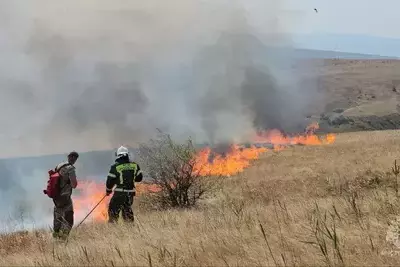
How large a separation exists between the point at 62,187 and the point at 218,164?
2449 cm

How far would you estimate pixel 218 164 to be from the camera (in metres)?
34.1

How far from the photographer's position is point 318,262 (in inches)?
170

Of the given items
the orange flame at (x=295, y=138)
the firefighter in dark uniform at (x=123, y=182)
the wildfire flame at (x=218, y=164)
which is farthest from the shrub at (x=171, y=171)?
the orange flame at (x=295, y=138)

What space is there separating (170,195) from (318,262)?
1377 centimetres

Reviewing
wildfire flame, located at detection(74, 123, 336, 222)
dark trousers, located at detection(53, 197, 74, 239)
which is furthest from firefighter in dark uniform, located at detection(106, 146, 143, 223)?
wildfire flame, located at detection(74, 123, 336, 222)

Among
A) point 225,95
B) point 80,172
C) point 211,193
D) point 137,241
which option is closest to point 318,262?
point 137,241

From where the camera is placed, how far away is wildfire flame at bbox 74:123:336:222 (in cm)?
2089

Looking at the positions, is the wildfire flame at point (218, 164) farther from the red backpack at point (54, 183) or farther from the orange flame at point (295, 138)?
the red backpack at point (54, 183)

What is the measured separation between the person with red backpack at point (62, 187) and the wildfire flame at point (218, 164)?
4507 mm

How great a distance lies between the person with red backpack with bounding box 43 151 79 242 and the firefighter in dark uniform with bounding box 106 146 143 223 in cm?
93

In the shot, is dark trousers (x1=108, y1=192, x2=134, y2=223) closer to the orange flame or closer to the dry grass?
the dry grass

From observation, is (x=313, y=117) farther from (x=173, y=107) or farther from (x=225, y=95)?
(x=173, y=107)

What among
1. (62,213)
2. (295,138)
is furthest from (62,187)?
(295,138)

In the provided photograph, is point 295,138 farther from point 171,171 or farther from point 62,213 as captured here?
point 62,213
